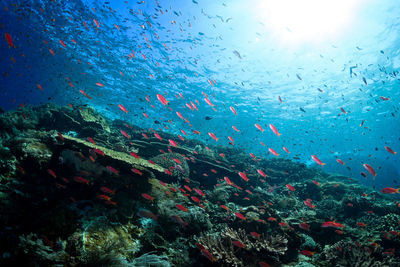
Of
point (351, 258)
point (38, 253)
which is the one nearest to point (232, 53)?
point (351, 258)

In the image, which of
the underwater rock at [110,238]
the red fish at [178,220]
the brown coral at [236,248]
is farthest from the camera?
the red fish at [178,220]

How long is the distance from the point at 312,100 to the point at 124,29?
27567 millimetres

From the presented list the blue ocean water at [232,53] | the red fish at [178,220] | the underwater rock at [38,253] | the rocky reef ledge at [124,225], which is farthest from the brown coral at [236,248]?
the blue ocean water at [232,53]

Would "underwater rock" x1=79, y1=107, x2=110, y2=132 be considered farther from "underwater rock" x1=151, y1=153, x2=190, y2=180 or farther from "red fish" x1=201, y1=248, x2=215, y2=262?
"red fish" x1=201, y1=248, x2=215, y2=262

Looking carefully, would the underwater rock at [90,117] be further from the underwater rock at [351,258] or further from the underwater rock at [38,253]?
the underwater rock at [351,258]

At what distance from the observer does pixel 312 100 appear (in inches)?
1038

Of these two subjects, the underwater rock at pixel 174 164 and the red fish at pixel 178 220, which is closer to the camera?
the red fish at pixel 178 220

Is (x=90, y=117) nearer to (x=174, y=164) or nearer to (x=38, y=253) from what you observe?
(x=174, y=164)

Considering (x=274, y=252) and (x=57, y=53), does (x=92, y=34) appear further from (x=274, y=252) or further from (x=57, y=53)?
(x=274, y=252)

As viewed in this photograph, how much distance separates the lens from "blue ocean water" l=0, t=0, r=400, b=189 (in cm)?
1622

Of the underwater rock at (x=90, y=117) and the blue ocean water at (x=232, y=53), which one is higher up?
the blue ocean water at (x=232, y=53)

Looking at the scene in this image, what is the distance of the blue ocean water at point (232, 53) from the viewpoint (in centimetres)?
1622

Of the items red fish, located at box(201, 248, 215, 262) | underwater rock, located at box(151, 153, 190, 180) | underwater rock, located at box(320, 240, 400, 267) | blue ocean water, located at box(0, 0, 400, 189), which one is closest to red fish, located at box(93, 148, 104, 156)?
underwater rock, located at box(151, 153, 190, 180)

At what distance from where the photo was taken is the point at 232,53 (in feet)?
67.5
